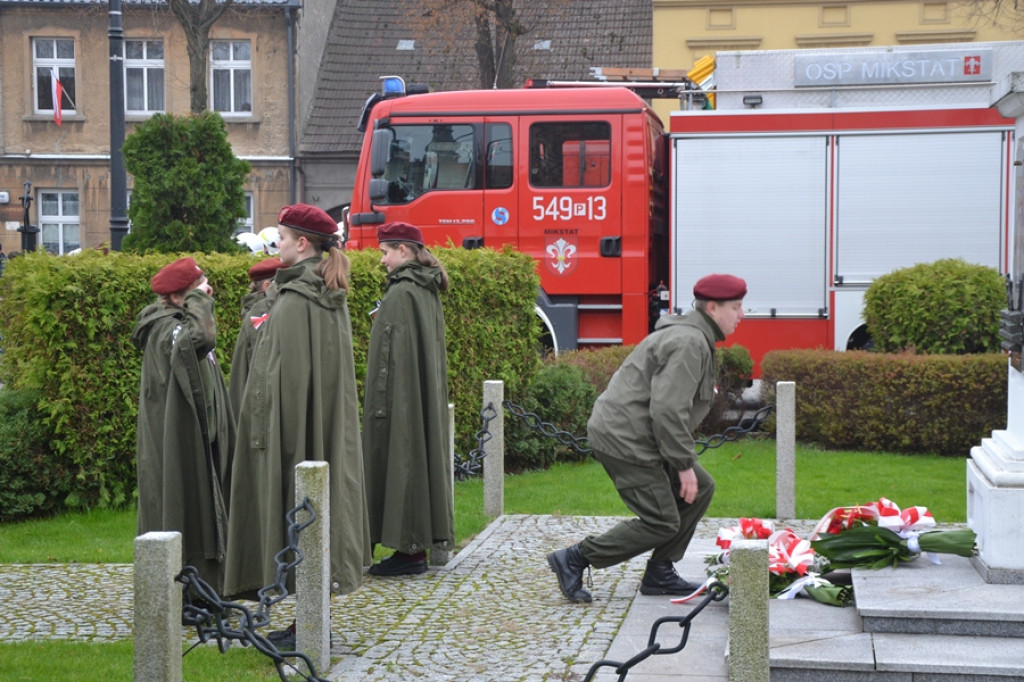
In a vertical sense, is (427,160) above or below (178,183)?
above

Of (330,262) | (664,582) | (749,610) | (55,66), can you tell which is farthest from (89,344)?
(55,66)

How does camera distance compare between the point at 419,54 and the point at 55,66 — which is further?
the point at 419,54

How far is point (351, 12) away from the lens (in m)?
34.5

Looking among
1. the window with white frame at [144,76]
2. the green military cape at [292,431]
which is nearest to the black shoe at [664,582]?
the green military cape at [292,431]

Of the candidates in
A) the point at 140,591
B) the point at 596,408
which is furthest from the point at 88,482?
the point at 140,591

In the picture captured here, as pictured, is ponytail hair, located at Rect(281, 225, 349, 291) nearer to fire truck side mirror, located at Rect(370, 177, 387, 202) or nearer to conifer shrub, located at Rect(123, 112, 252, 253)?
conifer shrub, located at Rect(123, 112, 252, 253)

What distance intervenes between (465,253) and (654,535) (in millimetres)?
5135

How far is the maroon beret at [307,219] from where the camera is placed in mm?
5898

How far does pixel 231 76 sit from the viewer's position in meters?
32.8

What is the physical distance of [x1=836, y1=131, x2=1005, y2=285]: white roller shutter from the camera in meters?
14.0

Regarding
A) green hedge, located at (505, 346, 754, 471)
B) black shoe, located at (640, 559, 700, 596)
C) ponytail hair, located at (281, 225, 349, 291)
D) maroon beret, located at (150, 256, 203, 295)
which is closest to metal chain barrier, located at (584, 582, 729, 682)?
black shoe, located at (640, 559, 700, 596)

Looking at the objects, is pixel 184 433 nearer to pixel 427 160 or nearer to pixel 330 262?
pixel 330 262

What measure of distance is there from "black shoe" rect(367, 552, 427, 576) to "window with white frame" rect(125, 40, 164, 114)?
27.2m

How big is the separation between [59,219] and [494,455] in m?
26.4
